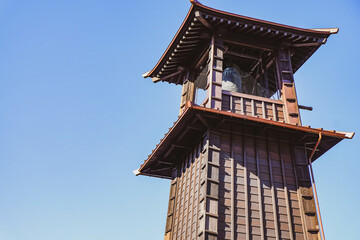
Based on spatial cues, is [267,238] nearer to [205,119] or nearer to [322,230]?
[322,230]

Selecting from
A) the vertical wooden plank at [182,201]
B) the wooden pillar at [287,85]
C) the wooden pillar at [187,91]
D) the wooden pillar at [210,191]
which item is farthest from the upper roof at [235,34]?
the vertical wooden plank at [182,201]

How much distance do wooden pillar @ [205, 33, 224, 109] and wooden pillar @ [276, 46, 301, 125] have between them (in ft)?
6.63

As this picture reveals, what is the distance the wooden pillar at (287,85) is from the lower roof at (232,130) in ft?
1.99

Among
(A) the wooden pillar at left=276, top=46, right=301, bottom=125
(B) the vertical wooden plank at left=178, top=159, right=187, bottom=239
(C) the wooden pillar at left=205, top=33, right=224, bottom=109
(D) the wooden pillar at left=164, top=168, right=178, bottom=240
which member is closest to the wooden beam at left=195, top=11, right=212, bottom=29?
(C) the wooden pillar at left=205, top=33, right=224, bottom=109

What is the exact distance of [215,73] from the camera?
40.2 ft

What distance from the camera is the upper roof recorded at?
41.3 ft

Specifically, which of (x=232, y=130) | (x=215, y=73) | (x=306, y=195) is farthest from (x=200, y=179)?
(x=215, y=73)

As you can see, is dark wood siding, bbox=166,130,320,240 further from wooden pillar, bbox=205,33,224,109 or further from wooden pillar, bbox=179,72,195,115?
wooden pillar, bbox=179,72,195,115

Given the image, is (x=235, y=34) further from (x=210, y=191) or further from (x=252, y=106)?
(x=210, y=191)

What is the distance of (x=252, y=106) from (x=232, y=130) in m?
1.13

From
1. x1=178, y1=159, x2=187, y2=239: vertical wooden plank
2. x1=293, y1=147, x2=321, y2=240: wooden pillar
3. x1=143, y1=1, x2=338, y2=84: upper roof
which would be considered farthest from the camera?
x1=143, y1=1, x2=338, y2=84: upper roof

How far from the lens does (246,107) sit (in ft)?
39.2

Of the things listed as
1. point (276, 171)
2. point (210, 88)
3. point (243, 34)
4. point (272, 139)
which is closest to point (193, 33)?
A: point (243, 34)

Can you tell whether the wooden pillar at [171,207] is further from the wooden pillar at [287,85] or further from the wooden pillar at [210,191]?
the wooden pillar at [287,85]
